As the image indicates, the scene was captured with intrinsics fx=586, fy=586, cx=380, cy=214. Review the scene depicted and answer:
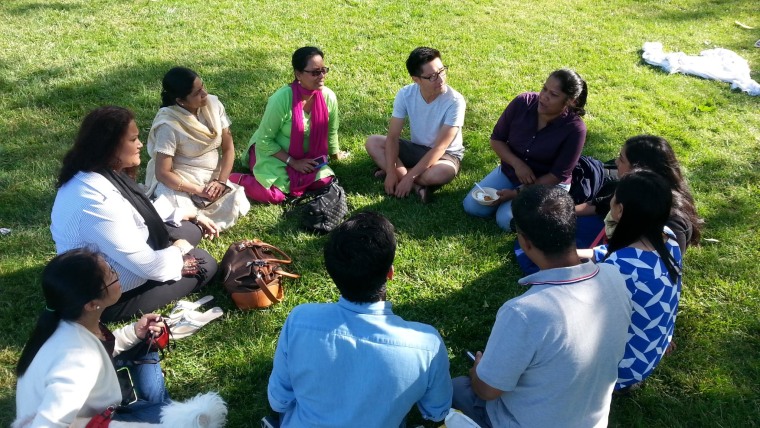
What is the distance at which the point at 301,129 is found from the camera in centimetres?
511

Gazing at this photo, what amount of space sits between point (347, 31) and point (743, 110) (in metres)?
5.10

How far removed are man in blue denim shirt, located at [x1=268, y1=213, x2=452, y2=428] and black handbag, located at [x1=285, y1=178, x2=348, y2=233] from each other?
2.25 metres

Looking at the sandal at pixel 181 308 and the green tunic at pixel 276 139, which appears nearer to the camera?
the sandal at pixel 181 308

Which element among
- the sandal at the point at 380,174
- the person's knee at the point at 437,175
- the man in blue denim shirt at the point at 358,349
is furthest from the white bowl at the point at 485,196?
the man in blue denim shirt at the point at 358,349

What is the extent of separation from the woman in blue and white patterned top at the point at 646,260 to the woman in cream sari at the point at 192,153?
2990 millimetres

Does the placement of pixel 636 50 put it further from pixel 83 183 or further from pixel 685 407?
pixel 83 183

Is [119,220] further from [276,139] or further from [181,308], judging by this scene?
[276,139]

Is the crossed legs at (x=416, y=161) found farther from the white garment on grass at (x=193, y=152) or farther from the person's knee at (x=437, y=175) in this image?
the white garment on grass at (x=193, y=152)

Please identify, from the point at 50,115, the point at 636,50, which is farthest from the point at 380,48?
the point at 50,115

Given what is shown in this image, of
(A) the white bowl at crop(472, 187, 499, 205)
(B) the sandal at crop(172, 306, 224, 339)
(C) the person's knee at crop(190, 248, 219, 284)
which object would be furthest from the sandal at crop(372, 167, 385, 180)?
(B) the sandal at crop(172, 306, 224, 339)

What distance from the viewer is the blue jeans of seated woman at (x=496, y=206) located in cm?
471

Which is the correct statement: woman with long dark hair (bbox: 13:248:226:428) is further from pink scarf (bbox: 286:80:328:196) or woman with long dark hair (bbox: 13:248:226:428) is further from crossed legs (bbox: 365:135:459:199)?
crossed legs (bbox: 365:135:459:199)

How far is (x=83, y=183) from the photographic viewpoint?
129 inches

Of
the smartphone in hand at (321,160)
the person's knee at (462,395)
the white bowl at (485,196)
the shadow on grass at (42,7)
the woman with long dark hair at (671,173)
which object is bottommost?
the person's knee at (462,395)
